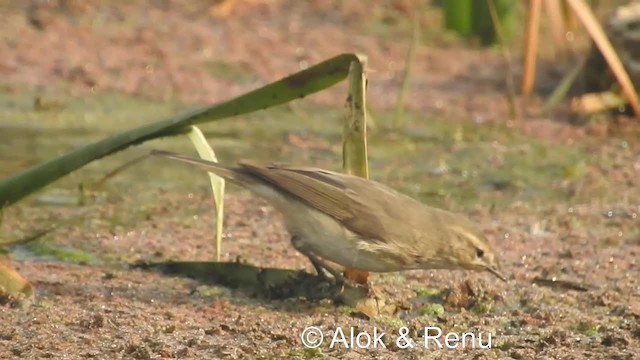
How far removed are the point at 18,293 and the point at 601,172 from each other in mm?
4709

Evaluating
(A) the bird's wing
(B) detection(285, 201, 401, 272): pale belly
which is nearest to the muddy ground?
(B) detection(285, 201, 401, 272): pale belly

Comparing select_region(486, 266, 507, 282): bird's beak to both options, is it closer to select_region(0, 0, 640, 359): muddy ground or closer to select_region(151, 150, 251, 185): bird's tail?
select_region(0, 0, 640, 359): muddy ground

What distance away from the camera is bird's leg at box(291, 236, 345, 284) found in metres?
6.55

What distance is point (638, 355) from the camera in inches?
230

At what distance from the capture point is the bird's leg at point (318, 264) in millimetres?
6555

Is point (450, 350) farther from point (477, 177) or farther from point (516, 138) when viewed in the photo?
point (516, 138)

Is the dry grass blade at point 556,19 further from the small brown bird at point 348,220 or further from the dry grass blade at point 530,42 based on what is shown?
the small brown bird at point 348,220

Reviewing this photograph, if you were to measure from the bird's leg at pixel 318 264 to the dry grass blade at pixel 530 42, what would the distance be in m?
4.45

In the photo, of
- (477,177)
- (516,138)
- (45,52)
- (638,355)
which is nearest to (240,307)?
(638,355)

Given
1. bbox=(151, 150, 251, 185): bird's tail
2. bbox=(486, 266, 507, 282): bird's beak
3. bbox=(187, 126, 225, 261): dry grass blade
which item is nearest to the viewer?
bbox=(187, 126, 225, 261): dry grass blade

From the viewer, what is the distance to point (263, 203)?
28.3 ft

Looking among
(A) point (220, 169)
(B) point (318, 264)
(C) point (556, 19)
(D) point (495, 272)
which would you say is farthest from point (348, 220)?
(C) point (556, 19)

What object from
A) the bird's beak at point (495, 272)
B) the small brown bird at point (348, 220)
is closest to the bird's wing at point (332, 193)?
the small brown bird at point (348, 220)

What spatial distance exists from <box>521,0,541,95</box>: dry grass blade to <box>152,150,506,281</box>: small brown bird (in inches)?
165
